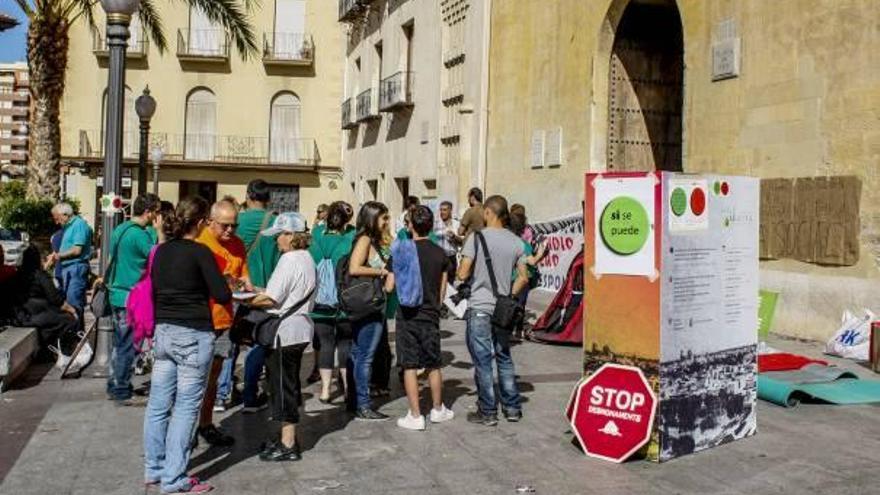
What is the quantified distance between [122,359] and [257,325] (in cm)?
220

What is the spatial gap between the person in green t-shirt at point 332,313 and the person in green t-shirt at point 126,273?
1.41 metres

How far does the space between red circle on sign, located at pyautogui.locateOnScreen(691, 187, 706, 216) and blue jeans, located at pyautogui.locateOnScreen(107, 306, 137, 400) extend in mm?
4637

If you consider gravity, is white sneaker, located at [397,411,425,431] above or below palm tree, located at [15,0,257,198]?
below

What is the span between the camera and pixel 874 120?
9828 mm

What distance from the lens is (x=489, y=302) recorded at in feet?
21.9

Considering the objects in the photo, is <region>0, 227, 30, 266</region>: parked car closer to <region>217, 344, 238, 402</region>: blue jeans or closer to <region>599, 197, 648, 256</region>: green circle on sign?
<region>217, 344, 238, 402</region>: blue jeans

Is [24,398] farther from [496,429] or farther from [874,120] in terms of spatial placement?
[874,120]

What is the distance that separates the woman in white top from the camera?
5619mm

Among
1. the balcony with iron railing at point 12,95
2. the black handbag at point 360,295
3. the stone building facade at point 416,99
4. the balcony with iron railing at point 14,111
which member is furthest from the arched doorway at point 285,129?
the balcony with iron railing at point 14,111

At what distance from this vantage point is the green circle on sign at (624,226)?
5590 mm

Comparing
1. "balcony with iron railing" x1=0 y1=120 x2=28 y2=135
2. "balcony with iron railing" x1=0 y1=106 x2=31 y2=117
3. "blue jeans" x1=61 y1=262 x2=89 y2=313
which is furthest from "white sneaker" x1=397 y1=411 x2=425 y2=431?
"balcony with iron railing" x1=0 y1=106 x2=31 y2=117

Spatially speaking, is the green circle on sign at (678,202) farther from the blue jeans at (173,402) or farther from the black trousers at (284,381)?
the blue jeans at (173,402)

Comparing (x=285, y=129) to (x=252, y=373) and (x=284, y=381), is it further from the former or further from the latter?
(x=284, y=381)

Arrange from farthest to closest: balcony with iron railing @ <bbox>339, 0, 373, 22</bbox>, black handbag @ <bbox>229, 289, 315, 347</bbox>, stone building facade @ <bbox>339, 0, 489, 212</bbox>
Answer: balcony with iron railing @ <bbox>339, 0, 373, 22</bbox>, stone building facade @ <bbox>339, 0, 489, 212</bbox>, black handbag @ <bbox>229, 289, 315, 347</bbox>
